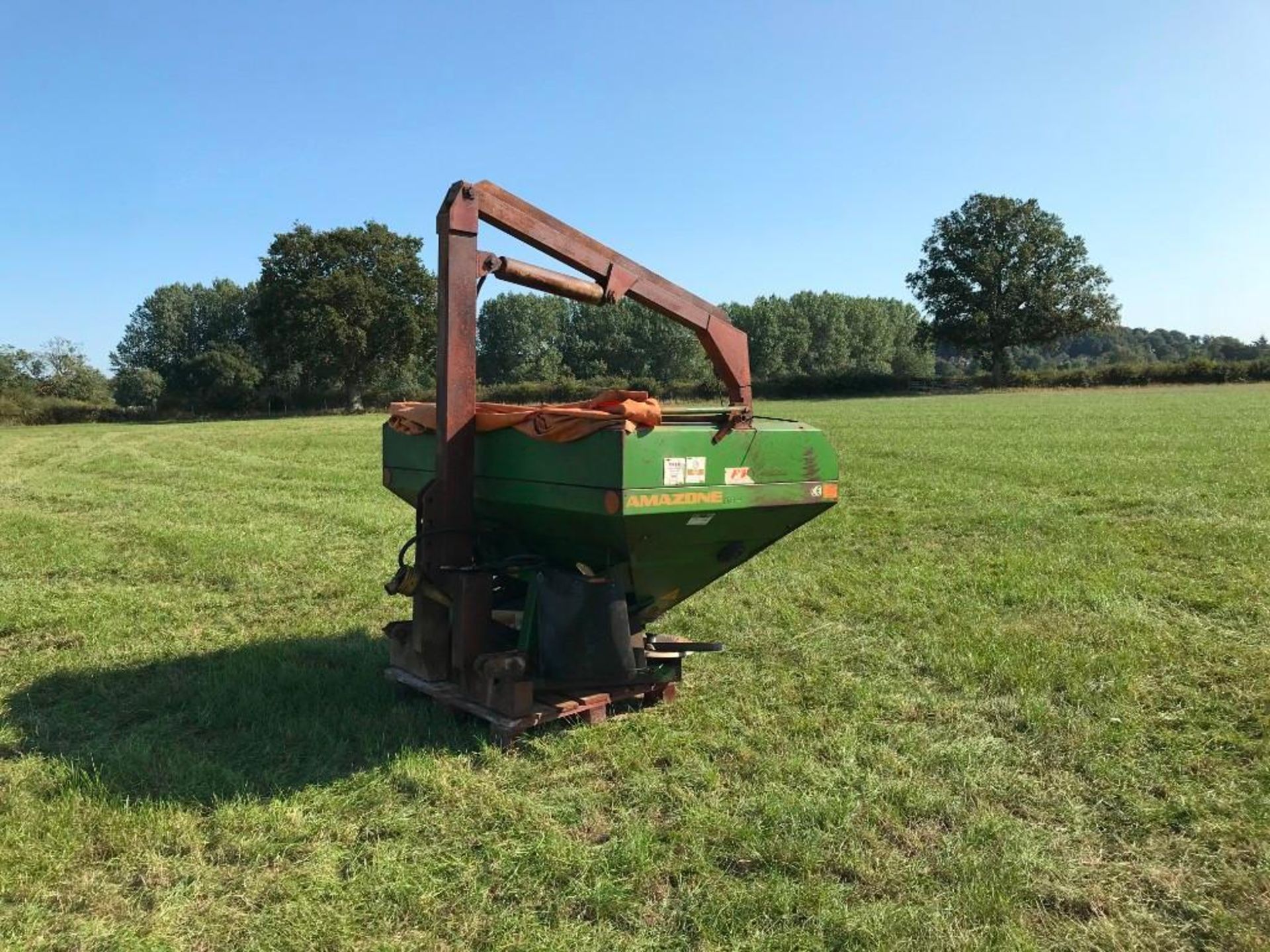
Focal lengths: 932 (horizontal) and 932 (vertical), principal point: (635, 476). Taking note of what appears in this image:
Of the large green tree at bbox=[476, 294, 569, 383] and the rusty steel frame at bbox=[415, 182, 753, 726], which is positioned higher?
the large green tree at bbox=[476, 294, 569, 383]

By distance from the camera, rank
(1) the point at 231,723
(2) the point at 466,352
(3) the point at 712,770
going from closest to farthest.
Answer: (3) the point at 712,770 < (2) the point at 466,352 < (1) the point at 231,723

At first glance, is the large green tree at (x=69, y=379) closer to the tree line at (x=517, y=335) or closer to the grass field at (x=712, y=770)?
the tree line at (x=517, y=335)

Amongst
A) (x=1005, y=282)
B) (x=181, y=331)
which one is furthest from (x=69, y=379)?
(x=1005, y=282)

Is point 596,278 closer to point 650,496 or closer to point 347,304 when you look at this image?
point 650,496

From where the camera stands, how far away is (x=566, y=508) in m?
4.29

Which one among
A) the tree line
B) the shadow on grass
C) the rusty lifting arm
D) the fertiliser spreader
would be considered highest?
the tree line

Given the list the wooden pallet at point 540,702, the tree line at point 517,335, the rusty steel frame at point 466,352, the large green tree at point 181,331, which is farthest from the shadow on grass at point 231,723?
the large green tree at point 181,331

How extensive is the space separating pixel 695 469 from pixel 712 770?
4.36 ft

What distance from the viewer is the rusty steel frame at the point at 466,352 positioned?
177 inches

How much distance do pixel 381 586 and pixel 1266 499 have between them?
31.2ft

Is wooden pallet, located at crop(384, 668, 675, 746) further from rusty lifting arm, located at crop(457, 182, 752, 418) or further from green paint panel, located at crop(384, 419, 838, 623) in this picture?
rusty lifting arm, located at crop(457, 182, 752, 418)

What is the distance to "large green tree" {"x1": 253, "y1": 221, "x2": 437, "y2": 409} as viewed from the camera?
53219 mm

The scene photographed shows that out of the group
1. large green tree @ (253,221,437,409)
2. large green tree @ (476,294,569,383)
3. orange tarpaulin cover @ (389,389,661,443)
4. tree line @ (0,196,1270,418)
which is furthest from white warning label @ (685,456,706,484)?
large green tree @ (476,294,569,383)

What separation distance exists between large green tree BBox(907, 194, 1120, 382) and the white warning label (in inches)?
2666
